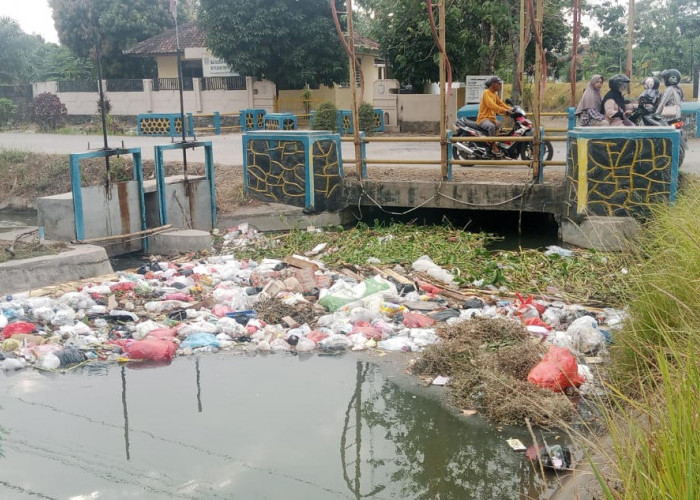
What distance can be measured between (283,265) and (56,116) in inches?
845

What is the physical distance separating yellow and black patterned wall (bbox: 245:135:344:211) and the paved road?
2.52 metres

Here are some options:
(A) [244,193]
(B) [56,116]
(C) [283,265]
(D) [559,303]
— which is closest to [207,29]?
(B) [56,116]

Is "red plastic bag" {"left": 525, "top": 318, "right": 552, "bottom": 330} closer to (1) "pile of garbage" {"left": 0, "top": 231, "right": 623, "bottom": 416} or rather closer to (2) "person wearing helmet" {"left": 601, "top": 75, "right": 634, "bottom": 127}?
(1) "pile of garbage" {"left": 0, "top": 231, "right": 623, "bottom": 416}

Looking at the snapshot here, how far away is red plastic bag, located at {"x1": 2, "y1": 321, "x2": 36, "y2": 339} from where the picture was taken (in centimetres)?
679

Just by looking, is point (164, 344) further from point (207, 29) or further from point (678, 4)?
point (678, 4)

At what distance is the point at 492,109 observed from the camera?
466 inches

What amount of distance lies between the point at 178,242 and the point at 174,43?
20531 mm

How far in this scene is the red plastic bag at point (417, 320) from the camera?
7180mm

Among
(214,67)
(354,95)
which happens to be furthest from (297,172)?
(214,67)

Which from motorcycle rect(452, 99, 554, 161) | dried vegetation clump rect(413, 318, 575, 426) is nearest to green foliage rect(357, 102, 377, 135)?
motorcycle rect(452, 99, 554, 161)

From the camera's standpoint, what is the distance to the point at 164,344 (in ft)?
21.6

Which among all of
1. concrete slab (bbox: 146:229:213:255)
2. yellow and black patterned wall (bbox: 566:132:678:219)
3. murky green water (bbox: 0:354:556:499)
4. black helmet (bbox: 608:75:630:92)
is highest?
black helmet (bbox: 608:75:630:92)

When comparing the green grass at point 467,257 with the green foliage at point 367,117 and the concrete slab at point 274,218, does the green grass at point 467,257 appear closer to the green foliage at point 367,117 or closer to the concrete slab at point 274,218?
the concrete slab at point 274,218

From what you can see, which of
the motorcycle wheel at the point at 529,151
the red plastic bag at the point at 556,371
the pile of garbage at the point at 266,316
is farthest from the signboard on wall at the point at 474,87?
the red plastic bag at the point at 556,371
